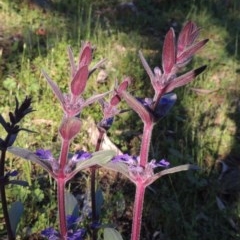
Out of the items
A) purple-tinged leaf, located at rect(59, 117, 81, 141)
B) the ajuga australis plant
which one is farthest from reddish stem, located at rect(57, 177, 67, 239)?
purple-tinged leaf, located at rect(59, 117, 81, 141)

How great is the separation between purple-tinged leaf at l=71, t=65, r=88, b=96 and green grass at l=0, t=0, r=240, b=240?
0.74 m

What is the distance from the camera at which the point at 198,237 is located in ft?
8.31

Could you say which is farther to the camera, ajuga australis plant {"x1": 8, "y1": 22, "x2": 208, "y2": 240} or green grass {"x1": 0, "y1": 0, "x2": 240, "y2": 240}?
green grass {"x1": 0, "y1": 0, "x2": 240, "y2": 240}

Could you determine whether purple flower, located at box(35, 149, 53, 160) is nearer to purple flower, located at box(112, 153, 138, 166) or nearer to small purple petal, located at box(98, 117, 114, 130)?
purple flower, located at box(112, 153, 138, 166)

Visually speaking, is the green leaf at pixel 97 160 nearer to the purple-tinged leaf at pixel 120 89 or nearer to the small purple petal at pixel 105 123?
the purple-tinged leaf at pixel 120 89

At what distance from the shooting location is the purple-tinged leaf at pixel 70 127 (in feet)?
3.58

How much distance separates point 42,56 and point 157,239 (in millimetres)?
1983

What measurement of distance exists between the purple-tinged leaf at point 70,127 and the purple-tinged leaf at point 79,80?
2.5 inches

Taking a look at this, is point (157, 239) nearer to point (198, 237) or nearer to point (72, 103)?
point (198, 237)

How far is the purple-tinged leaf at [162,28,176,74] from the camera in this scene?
1.11 metres

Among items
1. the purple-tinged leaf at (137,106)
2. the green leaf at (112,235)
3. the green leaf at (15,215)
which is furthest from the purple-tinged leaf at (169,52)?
the green leaf at (15,215)

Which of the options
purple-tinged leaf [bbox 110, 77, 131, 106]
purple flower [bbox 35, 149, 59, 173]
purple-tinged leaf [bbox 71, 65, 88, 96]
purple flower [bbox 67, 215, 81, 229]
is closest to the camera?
purple-tinged leaf [bbox 71, 65, 88, 96]

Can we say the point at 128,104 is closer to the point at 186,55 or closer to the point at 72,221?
the point at 186,55

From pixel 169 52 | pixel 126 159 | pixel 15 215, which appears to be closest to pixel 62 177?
pixel 126 159
